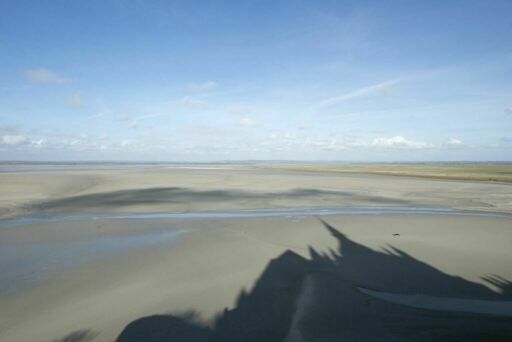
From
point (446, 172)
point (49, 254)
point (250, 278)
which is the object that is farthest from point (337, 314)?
point (446, 172)

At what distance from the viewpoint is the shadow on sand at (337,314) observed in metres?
4.48

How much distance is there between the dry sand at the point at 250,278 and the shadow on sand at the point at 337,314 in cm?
2

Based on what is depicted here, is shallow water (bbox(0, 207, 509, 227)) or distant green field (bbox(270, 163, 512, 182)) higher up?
distant green field (bbox(270, 163, 512, 182))

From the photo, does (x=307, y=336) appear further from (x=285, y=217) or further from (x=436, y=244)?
(x=285, y=217)

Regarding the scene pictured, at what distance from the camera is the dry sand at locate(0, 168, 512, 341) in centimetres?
469

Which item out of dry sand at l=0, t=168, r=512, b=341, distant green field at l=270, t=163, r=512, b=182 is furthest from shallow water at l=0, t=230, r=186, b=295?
distant green field at l=270, t=163, r=512, b=182

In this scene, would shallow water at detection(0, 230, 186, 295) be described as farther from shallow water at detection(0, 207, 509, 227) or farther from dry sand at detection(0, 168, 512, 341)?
shallow water at detection(0, 207, 509, 227)

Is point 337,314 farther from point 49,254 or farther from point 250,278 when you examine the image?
point 49,254

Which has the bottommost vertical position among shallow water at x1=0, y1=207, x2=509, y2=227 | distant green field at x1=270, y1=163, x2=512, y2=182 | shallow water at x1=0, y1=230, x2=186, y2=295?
shallow water at x1=0, y1=230, x2=186, y2=295

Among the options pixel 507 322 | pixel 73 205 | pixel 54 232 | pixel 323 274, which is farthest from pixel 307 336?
pixel 73 205

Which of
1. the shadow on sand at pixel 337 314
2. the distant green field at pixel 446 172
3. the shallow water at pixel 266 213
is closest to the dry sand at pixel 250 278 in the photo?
the shadow on sand at pixel 337 314

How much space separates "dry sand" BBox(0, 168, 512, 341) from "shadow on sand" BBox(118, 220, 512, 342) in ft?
0.07

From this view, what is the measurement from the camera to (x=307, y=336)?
446cm

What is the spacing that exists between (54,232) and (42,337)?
746 centimetres
